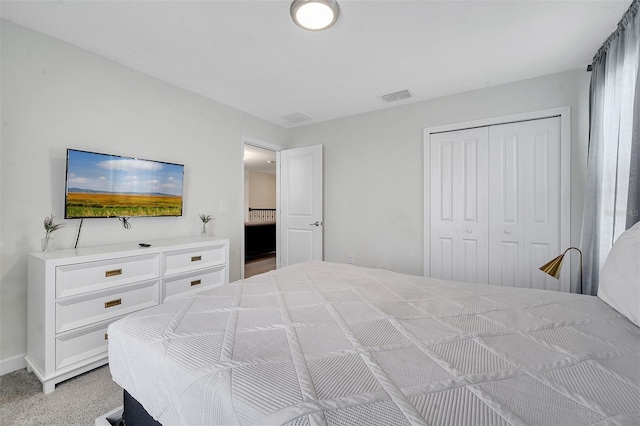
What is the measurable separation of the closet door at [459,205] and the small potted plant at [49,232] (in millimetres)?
3677

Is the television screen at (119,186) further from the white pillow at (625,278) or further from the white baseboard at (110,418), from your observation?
the white pillow at (625,278)

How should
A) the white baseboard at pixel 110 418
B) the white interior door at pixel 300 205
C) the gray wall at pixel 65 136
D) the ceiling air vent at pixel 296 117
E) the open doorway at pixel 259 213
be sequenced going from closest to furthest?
the white baseboard at pixel 110 418
the gray wall at pixel 65 136
the ceiling air vent at pixel 296 117
the white interior door at pixel 300 205
the open doorway at pixel 259 213

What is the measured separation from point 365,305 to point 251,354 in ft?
2.19

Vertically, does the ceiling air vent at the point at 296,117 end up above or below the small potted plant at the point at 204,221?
above

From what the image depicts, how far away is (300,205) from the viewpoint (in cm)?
422

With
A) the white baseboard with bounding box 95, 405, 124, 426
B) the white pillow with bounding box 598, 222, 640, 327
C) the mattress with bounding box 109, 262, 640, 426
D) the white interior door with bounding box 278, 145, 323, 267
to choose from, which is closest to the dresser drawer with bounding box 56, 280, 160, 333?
the white baseboard with bounding box 95, 405, 124, 426

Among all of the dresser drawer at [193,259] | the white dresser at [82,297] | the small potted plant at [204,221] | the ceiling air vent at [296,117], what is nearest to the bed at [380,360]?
the white dresser at [82,297]

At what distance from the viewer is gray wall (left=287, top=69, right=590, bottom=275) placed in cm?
265

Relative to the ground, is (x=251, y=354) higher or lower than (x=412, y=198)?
lower

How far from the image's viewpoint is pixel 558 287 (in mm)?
2725

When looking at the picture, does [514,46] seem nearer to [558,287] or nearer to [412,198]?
[412,198]

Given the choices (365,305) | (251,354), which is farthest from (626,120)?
(251,354)

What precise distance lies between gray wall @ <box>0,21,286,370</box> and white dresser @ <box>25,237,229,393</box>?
184mm

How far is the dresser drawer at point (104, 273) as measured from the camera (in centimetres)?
185
